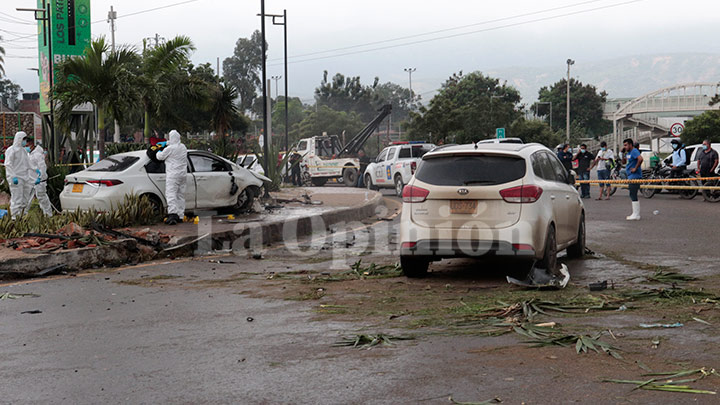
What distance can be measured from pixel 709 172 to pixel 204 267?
17918 millimetres

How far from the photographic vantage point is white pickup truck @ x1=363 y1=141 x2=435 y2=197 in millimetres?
27928

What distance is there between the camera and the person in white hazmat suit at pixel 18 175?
621 inches

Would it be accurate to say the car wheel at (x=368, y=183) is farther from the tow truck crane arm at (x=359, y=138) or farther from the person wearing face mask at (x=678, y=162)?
the tow truck crane arm at (x=359, y=138)

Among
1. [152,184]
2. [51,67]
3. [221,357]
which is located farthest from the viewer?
[51,67]

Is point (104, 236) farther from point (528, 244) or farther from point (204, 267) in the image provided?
point (528, 244)

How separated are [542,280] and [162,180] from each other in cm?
856

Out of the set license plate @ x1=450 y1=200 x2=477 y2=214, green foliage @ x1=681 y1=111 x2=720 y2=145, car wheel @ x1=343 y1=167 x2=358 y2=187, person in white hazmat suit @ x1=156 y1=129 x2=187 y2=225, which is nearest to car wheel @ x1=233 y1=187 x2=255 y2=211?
person in white hazmat suit @ x1=156 y1=129 x2=187 y2=225

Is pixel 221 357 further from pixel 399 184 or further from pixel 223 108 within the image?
pixel 223 108

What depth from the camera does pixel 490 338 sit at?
604 cm

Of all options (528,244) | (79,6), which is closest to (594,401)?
(528,244)

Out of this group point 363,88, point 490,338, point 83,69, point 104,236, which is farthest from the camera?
point 363,88

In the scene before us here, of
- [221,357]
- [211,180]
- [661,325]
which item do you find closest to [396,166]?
[211,180]

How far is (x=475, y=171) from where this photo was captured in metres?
9.03

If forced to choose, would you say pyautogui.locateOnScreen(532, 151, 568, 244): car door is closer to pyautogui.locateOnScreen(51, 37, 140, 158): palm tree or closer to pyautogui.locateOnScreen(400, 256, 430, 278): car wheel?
pyautogui.locateOnScreen(400, 256, 430, 278): car wheel
